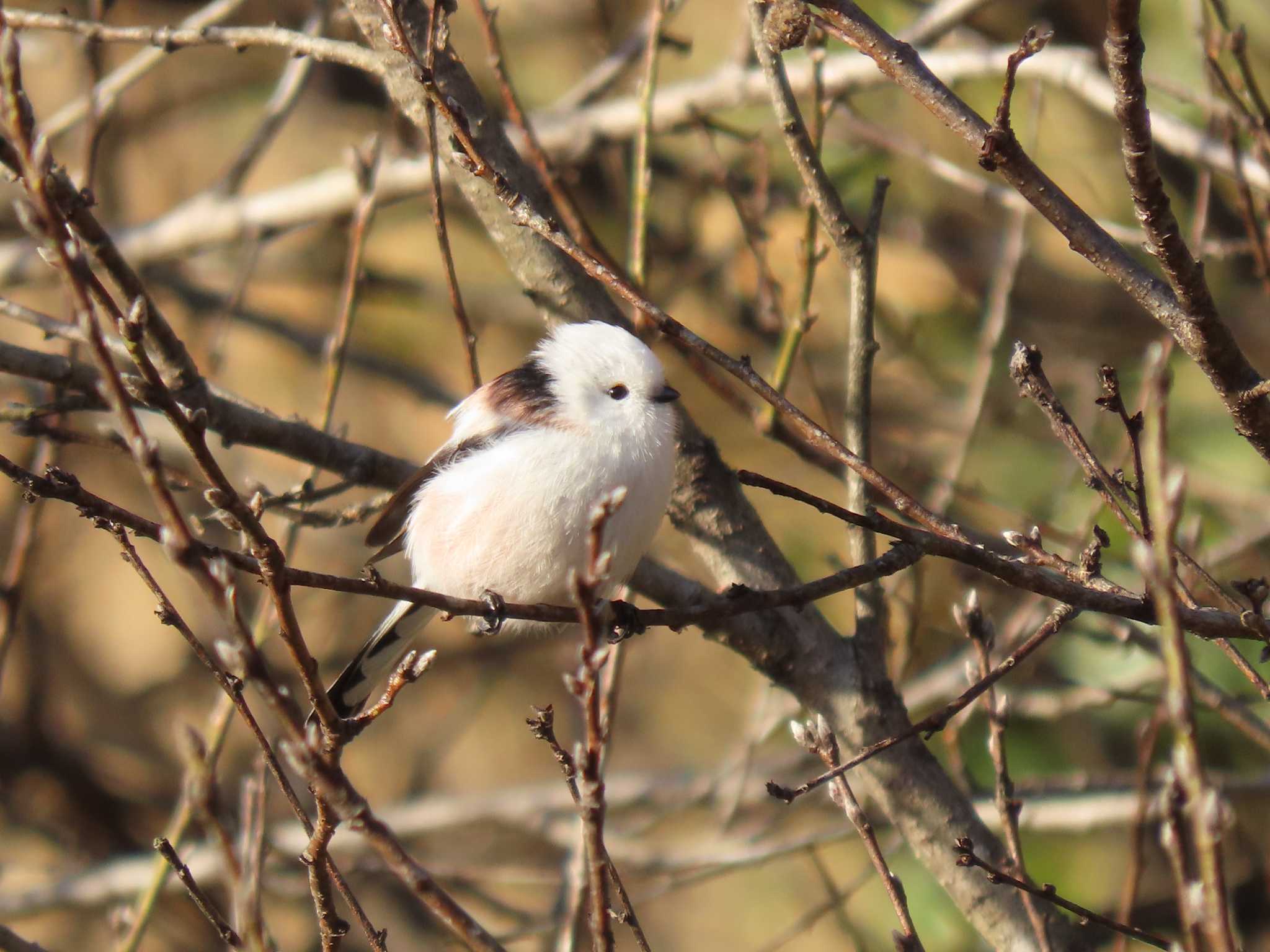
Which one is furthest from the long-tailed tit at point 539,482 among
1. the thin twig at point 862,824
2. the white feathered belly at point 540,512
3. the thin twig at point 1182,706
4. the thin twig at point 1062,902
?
the thin twig at point 1182,706

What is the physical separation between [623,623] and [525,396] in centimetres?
61

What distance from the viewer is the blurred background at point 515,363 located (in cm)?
475

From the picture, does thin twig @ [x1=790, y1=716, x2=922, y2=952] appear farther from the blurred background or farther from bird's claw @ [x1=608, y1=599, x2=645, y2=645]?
the blurred background

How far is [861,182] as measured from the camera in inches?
217

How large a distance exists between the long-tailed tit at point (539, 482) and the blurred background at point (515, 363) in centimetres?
169

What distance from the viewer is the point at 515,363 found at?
6.09m

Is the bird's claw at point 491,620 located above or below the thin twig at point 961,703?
above

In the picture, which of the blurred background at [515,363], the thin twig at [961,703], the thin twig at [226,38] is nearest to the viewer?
the thin twig at [961,703]

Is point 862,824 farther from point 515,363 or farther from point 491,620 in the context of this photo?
point 515,363

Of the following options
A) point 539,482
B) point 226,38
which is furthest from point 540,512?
point 226,38

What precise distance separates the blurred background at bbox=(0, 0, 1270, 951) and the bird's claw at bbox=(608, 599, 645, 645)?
210 cm

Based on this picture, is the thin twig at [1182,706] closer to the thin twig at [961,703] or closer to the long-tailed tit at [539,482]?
the thin twig at [961,703]

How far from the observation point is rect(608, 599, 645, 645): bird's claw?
246 centimetres

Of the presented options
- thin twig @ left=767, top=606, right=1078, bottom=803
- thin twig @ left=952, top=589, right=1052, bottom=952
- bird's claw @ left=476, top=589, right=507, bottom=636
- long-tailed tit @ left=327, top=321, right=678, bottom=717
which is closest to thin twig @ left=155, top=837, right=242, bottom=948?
bird's claw @ left=476, top=589, right=507, bottom=636
